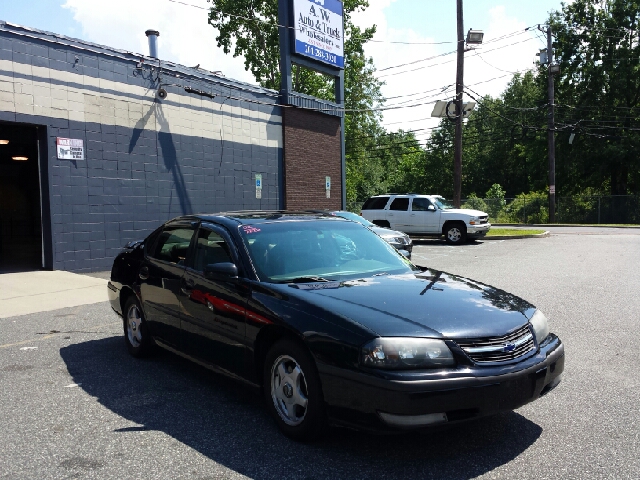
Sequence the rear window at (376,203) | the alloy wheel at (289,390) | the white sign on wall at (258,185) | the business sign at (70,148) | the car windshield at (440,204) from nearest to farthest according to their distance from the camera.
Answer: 1. the alloy wheel at (289,390)
2. the business sign at (70,148)
3. the white sign on wall at (258,185)
4. the car windshield at (440,204)
5. the rear window at (376,203)

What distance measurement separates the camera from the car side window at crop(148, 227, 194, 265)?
5.44m

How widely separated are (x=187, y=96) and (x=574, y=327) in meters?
12.4

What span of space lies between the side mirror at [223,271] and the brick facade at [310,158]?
51.1 feet

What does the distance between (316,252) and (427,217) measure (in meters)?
18.0

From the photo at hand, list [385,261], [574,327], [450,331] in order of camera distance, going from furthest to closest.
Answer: [574,327] → [385,261] → [450,331]

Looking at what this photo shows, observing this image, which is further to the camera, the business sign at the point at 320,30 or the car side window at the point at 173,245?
the business sign at the point at 320,30

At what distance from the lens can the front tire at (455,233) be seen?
70.7 feet

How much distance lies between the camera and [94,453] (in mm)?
3725

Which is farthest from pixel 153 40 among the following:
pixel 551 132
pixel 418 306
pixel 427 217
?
pixel 551 132

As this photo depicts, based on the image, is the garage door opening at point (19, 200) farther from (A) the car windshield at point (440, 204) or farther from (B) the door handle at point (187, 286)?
(B) the door handle at point (187, 286)

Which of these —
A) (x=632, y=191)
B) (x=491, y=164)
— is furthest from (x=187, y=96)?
(x=491, y=164)

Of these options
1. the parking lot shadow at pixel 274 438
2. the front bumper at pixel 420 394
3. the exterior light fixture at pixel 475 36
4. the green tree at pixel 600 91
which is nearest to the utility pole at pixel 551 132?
the green tree at pixel 600 91

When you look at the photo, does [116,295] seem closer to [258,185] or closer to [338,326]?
[338,326]

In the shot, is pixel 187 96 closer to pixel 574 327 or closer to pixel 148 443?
pixel 574 327
